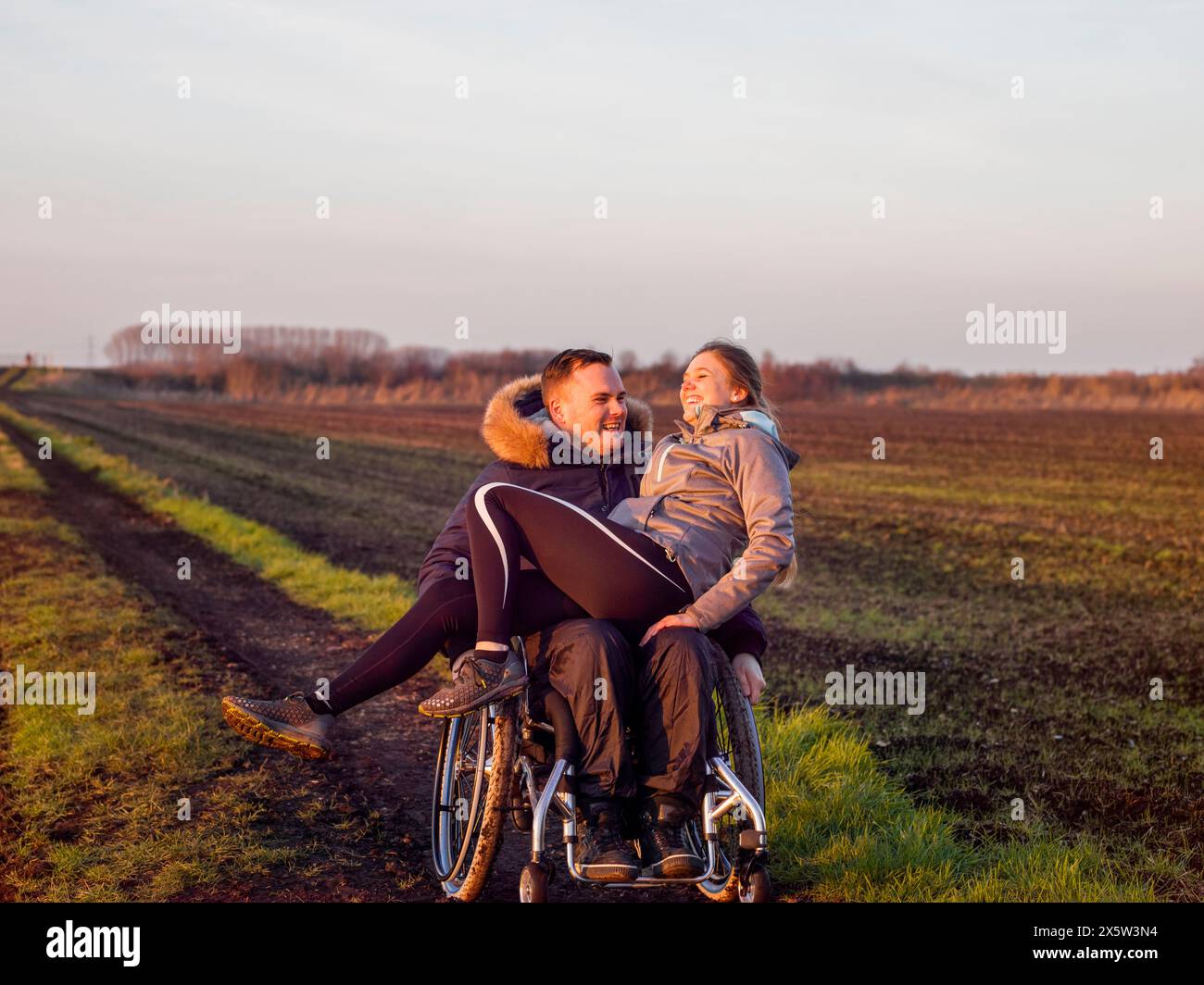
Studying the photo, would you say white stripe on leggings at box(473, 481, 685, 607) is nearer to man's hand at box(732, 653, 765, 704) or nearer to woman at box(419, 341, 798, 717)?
woman at box(419, 341, 798, 717)

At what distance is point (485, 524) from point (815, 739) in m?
2.63

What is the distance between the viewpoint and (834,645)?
8.81 m

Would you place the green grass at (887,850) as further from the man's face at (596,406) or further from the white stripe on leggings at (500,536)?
the man's face at (596,406)

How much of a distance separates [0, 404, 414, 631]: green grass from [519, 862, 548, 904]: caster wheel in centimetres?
515

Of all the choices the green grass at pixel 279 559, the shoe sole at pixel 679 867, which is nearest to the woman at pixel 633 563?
the shoe sole at pixel 679 867

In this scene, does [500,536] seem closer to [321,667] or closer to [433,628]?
[433,628]

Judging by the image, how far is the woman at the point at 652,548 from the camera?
12.4ft

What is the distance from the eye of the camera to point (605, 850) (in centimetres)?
355

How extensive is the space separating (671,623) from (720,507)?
47 cm

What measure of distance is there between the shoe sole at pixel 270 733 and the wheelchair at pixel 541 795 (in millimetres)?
448

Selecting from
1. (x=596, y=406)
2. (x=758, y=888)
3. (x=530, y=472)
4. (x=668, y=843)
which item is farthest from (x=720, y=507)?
(x=758, y=888)

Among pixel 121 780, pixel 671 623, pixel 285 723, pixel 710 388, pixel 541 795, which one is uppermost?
pixel 710 388

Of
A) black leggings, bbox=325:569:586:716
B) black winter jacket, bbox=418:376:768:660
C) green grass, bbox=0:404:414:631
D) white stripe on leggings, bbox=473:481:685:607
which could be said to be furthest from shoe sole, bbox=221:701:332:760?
green grass, bbox=0:404:414:631
